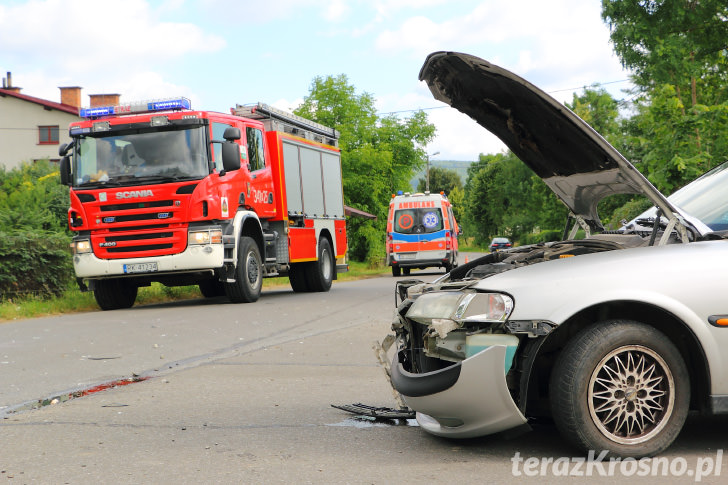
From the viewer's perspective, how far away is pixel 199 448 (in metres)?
4.87

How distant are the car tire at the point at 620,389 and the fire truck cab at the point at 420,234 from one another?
24432mm

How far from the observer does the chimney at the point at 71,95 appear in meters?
64.9

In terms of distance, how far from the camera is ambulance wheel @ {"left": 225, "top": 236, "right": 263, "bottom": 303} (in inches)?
615

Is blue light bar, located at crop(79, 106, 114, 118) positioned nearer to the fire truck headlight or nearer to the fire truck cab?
the fire truck headlight

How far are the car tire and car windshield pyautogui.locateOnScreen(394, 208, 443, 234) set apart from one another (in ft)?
80.6

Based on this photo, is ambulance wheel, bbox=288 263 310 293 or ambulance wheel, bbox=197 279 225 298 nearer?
ambulance wheel, bbox=197 279 225 298

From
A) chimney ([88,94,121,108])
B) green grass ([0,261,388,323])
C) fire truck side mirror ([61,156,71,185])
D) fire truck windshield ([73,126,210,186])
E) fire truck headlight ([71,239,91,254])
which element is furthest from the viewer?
chimney ([88,94,121,108])

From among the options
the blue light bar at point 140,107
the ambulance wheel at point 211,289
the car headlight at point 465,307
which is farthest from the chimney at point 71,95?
the car headlight at point 465,307

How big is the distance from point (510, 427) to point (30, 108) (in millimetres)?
60044

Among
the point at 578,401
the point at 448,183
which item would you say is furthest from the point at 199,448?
the point at 448,183

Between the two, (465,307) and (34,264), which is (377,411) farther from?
(34,264)

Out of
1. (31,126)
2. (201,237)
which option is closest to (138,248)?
(201,237)

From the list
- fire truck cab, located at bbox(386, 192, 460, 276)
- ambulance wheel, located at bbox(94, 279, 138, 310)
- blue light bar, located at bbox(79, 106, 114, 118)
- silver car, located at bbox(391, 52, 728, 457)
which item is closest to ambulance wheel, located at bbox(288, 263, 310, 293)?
ambulance wheel, located at bbox(94, 279, 138, 310)

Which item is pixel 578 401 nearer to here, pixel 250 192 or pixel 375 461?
pixel 375 461
